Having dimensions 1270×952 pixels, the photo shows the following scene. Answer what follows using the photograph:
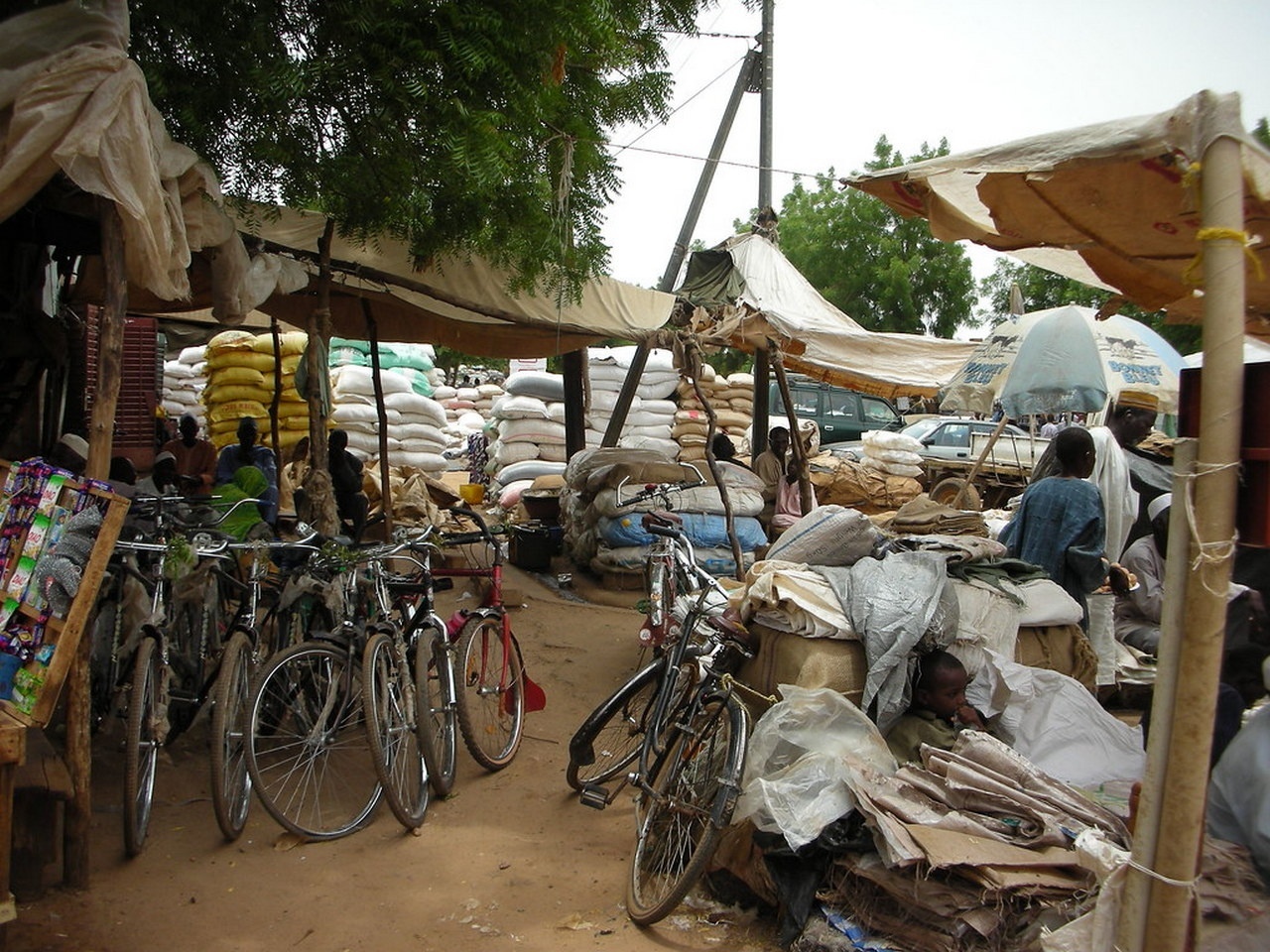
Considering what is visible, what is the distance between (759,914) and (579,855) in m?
0.88

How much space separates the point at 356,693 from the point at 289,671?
1.18 ft

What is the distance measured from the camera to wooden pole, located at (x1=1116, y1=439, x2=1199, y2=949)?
7.14ft

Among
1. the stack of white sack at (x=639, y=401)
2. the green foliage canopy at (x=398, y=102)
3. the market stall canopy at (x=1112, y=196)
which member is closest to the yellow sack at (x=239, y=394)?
A: the stack of white sack at (x=639, y=401)

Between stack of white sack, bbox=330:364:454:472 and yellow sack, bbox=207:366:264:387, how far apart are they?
1.40 m

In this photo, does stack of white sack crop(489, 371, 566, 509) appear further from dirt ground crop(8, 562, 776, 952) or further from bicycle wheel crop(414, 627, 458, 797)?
dirt ground crop(8, 562, 776, 952)

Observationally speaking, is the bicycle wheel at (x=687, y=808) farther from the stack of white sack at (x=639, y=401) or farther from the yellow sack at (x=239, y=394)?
the stack of white sack at (x=639, y=401)

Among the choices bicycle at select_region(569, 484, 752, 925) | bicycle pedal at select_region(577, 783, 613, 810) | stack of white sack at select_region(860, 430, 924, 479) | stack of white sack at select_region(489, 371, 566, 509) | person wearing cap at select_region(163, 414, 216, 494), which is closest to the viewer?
bicycle at select_region(569, 484, 752, 925)

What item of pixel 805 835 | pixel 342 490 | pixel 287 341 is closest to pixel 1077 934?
pixel 805 835

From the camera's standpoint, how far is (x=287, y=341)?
13.3 meters

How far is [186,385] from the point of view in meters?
16.9

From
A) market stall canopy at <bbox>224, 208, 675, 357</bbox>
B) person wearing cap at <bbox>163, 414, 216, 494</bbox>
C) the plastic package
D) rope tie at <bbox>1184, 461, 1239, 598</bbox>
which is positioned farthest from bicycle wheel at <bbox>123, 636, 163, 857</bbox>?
person wearing cap at <bbox>163, 414, 216, 494</bbox>

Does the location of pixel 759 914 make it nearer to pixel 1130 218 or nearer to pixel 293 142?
pixel 1130 218

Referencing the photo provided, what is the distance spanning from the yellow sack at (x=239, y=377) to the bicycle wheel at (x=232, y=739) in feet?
32.0

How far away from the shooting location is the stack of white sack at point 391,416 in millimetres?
14219
